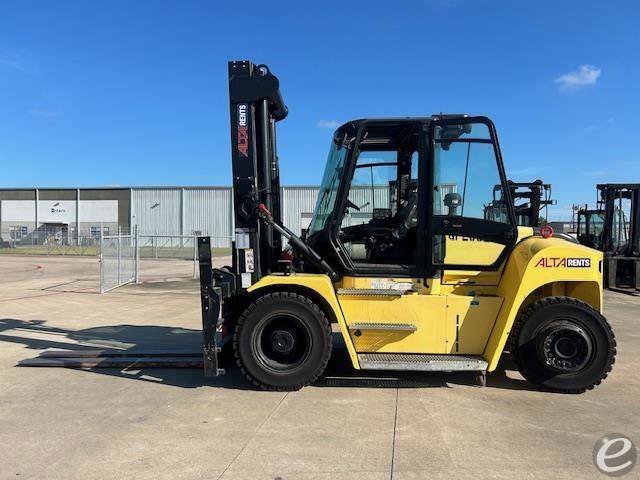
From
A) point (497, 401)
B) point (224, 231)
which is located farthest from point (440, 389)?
point (224, 231)

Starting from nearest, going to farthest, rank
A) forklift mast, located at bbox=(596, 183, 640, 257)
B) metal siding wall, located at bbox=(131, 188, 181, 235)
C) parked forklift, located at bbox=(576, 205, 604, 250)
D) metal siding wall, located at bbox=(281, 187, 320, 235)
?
forklift mast, located at bbox=(596, 183, 640, 257) < parked forklift, located at bbox=(576, 205, 604, 250) < metal siding wall, located at bbox=(281, 187, 320, 235) < metal siding wall, located at bbox=(131, 188, 181, 235)

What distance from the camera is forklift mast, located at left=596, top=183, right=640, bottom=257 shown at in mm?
16656

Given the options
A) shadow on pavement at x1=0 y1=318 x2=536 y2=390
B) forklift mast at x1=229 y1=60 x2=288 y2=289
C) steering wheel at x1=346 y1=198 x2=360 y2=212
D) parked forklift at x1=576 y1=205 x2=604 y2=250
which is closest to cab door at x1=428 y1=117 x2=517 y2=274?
steering wheel at x1=346 y1=198 x2=360 y2=212

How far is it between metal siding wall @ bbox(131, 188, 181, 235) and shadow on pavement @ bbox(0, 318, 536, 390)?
4307 centimetres

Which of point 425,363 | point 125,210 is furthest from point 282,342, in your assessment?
point 125,210

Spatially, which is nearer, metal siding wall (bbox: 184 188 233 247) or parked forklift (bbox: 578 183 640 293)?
parked forklift (bbox: 578 183 640 293)

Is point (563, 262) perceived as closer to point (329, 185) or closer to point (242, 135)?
point (329, 185)

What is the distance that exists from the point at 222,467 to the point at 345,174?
316cm

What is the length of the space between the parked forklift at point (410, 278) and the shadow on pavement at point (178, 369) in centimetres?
38

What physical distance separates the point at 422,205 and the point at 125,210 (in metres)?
52.0

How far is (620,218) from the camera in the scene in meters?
17.4

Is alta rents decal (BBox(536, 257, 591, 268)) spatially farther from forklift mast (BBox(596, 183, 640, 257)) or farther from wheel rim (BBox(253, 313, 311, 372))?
forklift mast (BBox(596, 183, 640, 257))

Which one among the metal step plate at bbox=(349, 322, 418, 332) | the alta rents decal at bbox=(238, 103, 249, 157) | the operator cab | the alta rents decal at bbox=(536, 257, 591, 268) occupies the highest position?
the alta rents decal at bbox=(238, 103, 249, 157)

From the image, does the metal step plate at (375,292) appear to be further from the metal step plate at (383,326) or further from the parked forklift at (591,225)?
the parked forklift at (591,225)
